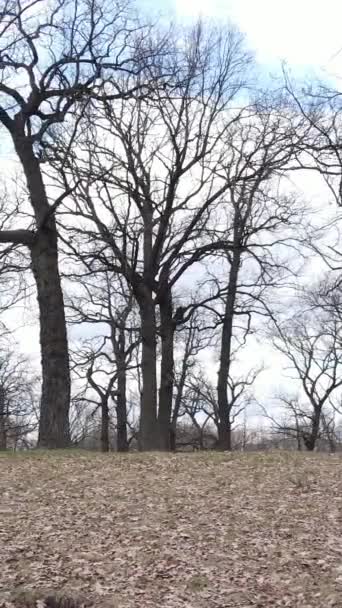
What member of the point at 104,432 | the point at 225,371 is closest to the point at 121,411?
the point at 104,432

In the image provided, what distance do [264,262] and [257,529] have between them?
12.9m

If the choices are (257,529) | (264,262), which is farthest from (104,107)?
(257,529)

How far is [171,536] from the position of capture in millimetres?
6906

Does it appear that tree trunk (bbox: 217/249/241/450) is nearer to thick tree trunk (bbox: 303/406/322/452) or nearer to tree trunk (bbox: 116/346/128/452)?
tree trunk (bbox: 116/346/128/452)

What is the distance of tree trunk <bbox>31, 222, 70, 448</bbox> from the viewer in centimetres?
1360

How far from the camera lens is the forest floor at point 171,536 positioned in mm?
5633

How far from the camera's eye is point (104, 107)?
16.0m

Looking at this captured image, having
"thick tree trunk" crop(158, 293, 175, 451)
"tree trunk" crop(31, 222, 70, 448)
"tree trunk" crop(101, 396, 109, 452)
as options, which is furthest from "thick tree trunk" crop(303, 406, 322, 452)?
"tree trunk" crop(31, 222, 70, 448)

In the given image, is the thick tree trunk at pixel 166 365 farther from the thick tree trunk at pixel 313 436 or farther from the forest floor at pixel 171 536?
the thick tree trunk at pixel 313 436

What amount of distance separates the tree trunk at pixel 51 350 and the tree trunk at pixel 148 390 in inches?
149

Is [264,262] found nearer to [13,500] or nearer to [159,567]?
[13,500]

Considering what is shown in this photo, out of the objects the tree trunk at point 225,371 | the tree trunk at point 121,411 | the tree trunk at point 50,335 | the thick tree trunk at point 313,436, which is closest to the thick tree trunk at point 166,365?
the tree trunk at point 225,371

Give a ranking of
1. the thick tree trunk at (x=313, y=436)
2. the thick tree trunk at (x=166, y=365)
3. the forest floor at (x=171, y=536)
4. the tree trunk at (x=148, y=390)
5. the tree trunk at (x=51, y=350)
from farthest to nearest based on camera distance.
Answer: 1. the thick tree trunk at (x=313, y=436)
2. the thick tree trunk at (x=166, y=365)
3. the tree trunk at (x=148, y=390)
4. the tree trunk at (x=51, y=350)
5. the forest floor at (x=171, y=536)

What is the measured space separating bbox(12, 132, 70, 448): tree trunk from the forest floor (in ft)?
10.5
